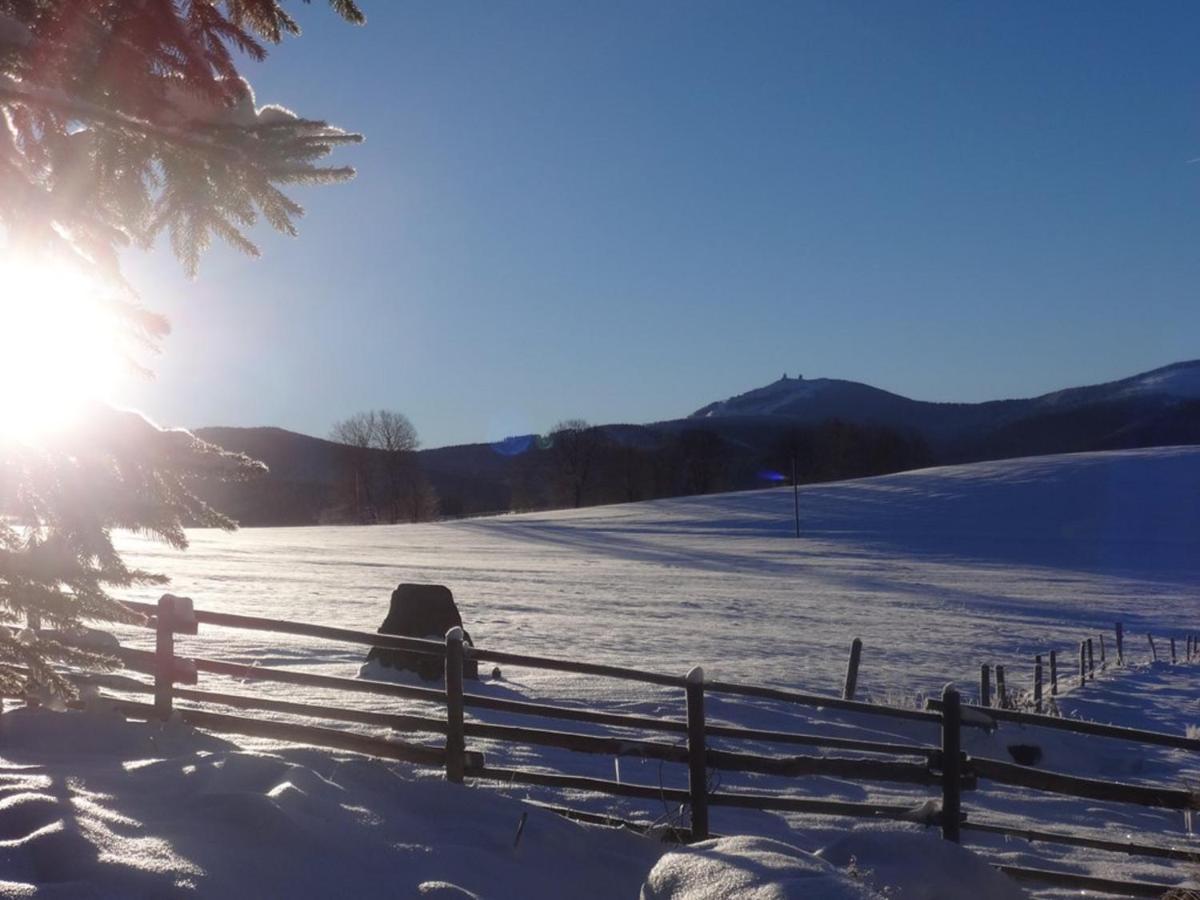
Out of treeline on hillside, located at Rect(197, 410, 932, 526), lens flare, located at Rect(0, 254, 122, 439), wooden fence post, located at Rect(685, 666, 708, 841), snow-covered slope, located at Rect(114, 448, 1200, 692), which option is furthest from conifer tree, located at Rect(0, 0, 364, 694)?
treeline on hillside, located at Rect(197, 410, 932, 526)

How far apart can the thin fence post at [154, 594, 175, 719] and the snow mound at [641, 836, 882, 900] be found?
3985 mm

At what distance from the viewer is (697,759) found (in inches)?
265

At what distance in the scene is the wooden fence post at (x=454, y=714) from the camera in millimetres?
6734

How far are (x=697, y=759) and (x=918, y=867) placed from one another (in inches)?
79.6

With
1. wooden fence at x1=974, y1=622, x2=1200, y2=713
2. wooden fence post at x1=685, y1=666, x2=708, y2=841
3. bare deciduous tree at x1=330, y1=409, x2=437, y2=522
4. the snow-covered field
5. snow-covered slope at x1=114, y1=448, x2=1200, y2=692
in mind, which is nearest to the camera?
the snow-covered field

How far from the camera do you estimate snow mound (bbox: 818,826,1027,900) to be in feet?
15.7

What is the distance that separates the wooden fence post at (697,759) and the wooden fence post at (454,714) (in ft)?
4.99

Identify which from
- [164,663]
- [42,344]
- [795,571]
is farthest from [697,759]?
[795,571]

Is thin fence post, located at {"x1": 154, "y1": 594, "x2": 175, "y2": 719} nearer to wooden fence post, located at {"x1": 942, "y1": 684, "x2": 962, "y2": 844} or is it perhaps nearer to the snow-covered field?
the snow-covered field

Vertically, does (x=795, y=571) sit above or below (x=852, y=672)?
below

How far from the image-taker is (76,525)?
3219 millimetres

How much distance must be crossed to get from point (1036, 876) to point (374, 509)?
93.1 m

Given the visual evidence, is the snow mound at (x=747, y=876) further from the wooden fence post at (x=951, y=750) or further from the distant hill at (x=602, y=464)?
the distant hill at (x=602, y=464)

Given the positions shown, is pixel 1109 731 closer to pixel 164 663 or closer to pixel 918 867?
pixel 918 867
